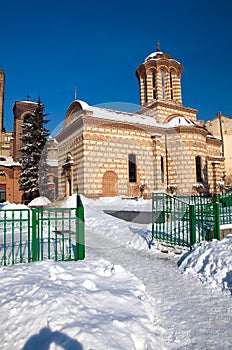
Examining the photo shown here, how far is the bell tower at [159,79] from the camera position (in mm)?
25031

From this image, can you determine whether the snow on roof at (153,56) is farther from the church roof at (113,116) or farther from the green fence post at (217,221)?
the green fence post at (217,221)

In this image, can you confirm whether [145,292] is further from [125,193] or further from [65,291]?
[125,193]

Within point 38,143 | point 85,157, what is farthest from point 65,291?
point 38,143

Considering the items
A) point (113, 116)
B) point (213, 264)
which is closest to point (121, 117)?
point (113, 116)

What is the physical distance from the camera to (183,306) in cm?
357

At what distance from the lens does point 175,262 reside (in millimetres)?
5824

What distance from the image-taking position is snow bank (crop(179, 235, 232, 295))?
4241 millimetres

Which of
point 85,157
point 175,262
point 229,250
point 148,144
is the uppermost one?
point 148,144

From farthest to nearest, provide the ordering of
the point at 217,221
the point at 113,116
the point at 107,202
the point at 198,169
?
the point at 198,169 < the point at 113,116 < the point at 107,202 < the point at 217,221

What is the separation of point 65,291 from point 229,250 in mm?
3448

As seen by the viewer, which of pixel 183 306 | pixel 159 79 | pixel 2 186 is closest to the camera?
pixel 183 306

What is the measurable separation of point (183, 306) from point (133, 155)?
629 inches

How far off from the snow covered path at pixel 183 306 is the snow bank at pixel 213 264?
0.18 metres

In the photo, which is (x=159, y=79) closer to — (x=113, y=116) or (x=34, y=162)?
(x=113, y=116)
